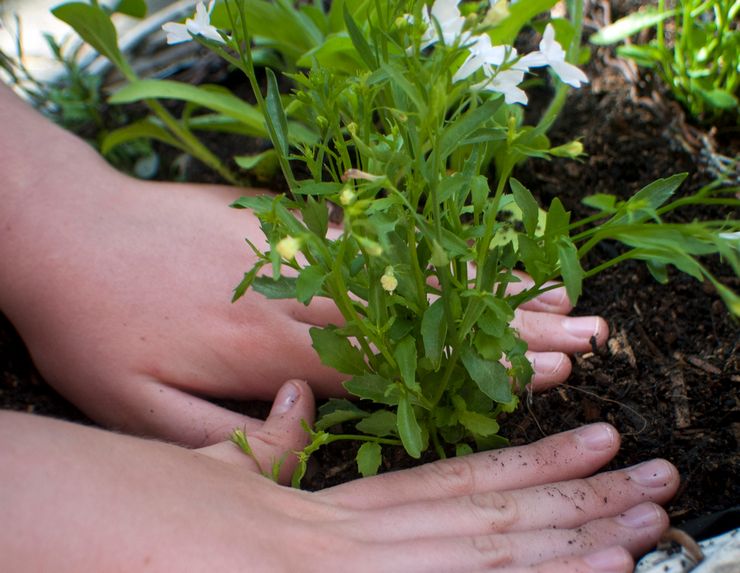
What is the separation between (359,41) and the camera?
0.67 meters

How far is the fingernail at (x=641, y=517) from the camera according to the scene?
0.84 metres

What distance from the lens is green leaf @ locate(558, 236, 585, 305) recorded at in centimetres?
65

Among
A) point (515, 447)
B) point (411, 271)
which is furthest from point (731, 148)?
point (411, 271)

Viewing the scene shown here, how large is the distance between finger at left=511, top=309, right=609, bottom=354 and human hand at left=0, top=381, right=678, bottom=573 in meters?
0.16

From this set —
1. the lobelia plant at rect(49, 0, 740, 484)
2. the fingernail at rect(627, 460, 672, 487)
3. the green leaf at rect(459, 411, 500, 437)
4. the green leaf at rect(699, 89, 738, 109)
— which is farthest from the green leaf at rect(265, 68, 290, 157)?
the green leaf at rect(699, 89, 738, 109)

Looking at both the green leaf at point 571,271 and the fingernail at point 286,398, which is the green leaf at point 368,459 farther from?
the green leaf at point 571,271

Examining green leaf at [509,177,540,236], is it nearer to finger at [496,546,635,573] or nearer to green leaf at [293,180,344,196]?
green leaf at [293,180,344,196]

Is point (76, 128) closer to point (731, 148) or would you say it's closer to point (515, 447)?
point (515, 447)

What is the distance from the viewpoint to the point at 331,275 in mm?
666

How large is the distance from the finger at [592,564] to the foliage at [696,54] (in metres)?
0.74

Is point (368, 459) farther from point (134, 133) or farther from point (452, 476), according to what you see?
point (134, 133)

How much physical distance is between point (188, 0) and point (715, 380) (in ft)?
4.06

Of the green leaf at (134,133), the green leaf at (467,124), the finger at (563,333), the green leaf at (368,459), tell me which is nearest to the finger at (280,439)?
the green leaf at (368,459)

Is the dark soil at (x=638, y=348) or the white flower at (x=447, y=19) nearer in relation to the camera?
the white flower at (x=447, y=19)
